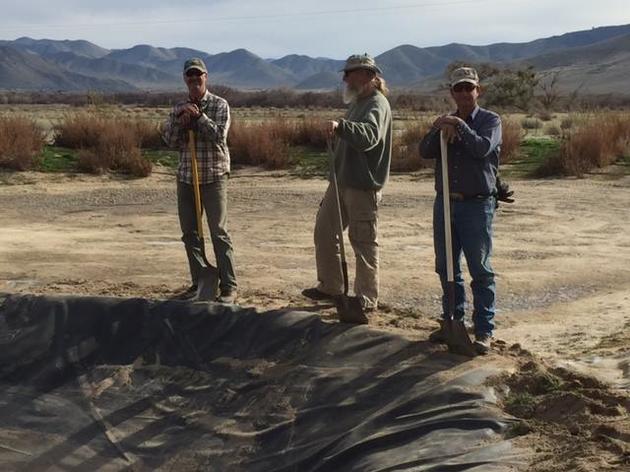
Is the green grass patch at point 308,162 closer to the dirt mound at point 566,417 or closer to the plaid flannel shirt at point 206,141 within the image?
the plaid flannel shirt at point 206,141

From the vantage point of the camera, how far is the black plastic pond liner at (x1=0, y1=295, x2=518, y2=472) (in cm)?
416

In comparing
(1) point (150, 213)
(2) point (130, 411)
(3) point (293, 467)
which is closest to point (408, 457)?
(3) point (293, 467)

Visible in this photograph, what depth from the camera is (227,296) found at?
235 inches

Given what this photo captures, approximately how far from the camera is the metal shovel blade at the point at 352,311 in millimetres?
5207

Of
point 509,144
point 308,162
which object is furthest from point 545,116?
point 308,162

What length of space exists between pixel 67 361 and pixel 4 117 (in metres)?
10.5

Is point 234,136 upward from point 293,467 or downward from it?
upward

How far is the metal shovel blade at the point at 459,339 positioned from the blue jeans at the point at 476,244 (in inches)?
4.4

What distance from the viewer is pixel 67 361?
Answer: 227 inches

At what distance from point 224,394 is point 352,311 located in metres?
0.92

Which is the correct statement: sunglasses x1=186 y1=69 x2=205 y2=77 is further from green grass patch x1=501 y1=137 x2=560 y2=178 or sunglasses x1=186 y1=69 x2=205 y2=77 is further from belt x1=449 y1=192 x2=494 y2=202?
green grass patch x1=501 y1=137 x2=560 y2=178

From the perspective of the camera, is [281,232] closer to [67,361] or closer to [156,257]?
[156,257]

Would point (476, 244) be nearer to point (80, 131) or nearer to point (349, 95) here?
point (349, 95)

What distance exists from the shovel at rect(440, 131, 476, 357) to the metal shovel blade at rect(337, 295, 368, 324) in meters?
0.61
